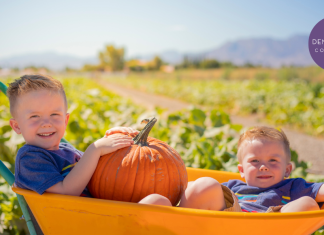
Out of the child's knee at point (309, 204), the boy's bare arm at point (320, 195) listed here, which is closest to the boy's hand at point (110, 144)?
the child's knee at point (309, 204)

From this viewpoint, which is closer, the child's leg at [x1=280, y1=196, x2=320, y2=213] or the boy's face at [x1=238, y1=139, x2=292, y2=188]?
the child's leg at [x1=280, y1=196, x2=320, y2=213]

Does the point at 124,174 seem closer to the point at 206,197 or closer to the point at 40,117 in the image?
Answer: the point at 206,197

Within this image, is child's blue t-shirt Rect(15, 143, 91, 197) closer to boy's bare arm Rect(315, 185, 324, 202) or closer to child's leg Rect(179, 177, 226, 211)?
child's leg Rect(179, 177, 226, 211)

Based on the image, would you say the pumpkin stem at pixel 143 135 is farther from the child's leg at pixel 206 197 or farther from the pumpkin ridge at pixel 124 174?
the child's leg at pixel 206 197

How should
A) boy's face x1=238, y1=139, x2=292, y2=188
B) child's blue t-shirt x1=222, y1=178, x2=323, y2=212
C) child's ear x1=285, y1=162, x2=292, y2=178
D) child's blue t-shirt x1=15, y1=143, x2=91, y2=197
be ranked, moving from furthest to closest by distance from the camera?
1. child's ear x1=285, y1=162, x2=292, y2=178
2. boy's face x1=238, y1=139, x2=292, y2=188
3. child's blue t-shirt x1=222, y1=178, x2=323, y2=212
4. child's blue t-shirt x1=15, y1=143, x2=91, y2=197

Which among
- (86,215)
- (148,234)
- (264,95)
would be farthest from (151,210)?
(264,95)

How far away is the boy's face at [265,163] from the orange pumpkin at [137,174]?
21.1 inches

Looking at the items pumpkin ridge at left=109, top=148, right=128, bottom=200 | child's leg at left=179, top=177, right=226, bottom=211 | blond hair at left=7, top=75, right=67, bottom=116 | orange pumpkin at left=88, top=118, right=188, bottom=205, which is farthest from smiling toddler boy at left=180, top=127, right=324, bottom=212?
blond hair at left=7, top=75, right=67, bottom=116

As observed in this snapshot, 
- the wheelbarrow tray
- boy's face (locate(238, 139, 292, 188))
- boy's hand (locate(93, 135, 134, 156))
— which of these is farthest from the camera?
boy's face (locate(238, 139, 292, 188))

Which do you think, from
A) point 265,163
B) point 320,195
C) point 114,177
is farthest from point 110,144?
point 320,195

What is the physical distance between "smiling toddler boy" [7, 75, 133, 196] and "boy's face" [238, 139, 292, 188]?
0.81m

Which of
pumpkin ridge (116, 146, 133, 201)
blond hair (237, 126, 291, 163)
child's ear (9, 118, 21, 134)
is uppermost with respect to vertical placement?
child's ear (9, 118, 21, 134)

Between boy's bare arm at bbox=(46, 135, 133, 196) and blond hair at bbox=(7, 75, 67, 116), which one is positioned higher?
blond hair at bbox=(7, 75, 67, 116)

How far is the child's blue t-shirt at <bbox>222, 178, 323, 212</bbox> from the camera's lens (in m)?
1.71
